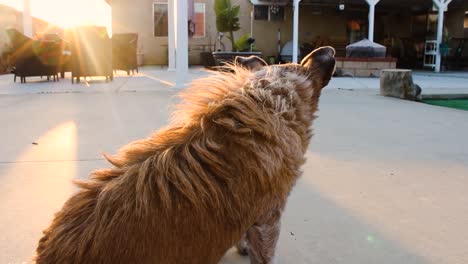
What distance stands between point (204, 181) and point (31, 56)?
9.70m

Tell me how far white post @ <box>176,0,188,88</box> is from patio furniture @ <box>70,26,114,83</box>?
7.19 feet

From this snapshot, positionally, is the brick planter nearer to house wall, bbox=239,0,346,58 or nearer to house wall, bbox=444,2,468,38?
house wall, bbox=239,0,346,58

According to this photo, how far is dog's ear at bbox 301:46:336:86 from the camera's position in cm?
153

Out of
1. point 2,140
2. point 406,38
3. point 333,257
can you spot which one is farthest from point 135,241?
point 406,38

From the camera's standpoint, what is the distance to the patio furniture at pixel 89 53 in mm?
9656

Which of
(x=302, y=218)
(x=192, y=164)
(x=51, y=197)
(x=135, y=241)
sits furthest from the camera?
(x=51, y=197)

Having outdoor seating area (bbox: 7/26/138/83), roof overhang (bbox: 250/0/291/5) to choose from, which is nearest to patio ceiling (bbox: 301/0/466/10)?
roof overhang (bbox: 250/0/291/5)

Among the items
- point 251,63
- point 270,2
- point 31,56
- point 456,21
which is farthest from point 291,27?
point 251,63

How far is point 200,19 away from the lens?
17.9 meters

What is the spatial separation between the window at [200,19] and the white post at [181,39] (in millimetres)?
9297

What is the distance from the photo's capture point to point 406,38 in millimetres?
18953

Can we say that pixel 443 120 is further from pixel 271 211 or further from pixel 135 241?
pixel 135 241

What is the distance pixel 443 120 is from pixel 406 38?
49.4 ft

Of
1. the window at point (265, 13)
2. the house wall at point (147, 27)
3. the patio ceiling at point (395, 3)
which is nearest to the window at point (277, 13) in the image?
the window at point (265, 13)
